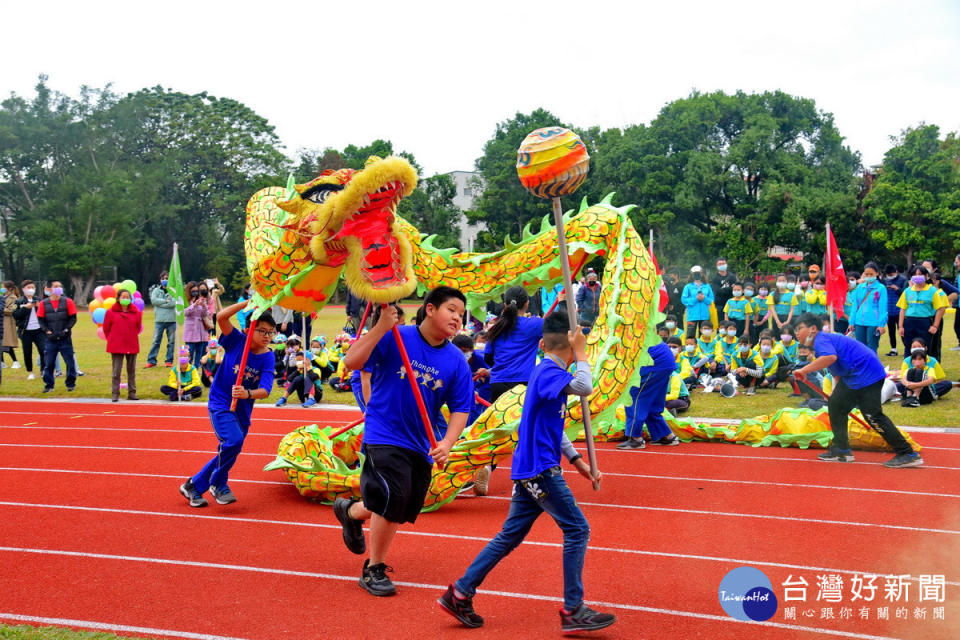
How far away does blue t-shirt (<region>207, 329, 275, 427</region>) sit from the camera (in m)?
7.07

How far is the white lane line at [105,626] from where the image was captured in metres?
4.47

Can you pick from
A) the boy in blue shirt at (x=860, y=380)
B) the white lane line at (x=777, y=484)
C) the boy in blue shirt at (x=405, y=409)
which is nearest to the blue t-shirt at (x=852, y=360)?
the boy in blue shirt at (x=860, y=380)

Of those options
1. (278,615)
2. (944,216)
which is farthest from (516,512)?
(944,216)

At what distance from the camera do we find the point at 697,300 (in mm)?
15562

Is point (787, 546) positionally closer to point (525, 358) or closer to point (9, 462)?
point (525, 358)

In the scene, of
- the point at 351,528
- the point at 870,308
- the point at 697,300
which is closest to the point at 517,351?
the point at 351,528

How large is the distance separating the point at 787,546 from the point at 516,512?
99.0 inches

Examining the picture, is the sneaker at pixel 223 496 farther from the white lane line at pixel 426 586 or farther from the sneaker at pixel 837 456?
the sneaker at pixel 837 456

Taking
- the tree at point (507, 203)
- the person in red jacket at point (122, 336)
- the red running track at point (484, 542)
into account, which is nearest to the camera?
the red running track at point (484, 542)

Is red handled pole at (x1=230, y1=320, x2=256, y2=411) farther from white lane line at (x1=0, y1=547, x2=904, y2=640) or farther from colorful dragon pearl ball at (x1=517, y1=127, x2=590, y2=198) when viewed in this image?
colorful dragon pearl ball at (x1=517, y1=127, x2=590, y2=198)

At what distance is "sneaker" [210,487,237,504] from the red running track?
102 millimetres

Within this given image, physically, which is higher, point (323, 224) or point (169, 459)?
point (323, 224)

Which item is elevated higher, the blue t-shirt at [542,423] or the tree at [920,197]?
the tree at [920,197]

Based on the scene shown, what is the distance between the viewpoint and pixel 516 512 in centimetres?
449
